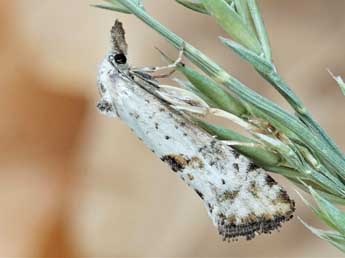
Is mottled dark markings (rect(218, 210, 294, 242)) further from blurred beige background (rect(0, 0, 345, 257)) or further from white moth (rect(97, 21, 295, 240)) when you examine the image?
blurred beige background (rect(0, 0, 345, 257))

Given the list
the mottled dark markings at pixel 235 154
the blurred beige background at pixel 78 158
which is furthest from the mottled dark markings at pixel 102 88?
the blurred beige background at pixel 78 158

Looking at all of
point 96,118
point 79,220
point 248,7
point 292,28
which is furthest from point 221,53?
point 248,7

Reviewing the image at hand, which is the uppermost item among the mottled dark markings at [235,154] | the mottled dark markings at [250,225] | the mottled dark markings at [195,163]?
the mottled dark markings at [195,163]

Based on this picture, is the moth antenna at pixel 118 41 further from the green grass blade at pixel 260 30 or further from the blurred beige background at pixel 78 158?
the blurred beige background at pixel 78 158

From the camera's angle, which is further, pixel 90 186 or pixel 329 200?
pixel 90 186

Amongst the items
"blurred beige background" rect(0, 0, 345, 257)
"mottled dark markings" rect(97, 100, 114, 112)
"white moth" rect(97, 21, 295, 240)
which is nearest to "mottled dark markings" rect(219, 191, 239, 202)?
"white moth" rect(97, 21, 295, 240)

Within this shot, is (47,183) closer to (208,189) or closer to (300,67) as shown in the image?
(300,67)

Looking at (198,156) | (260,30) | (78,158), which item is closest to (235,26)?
(260,30)
